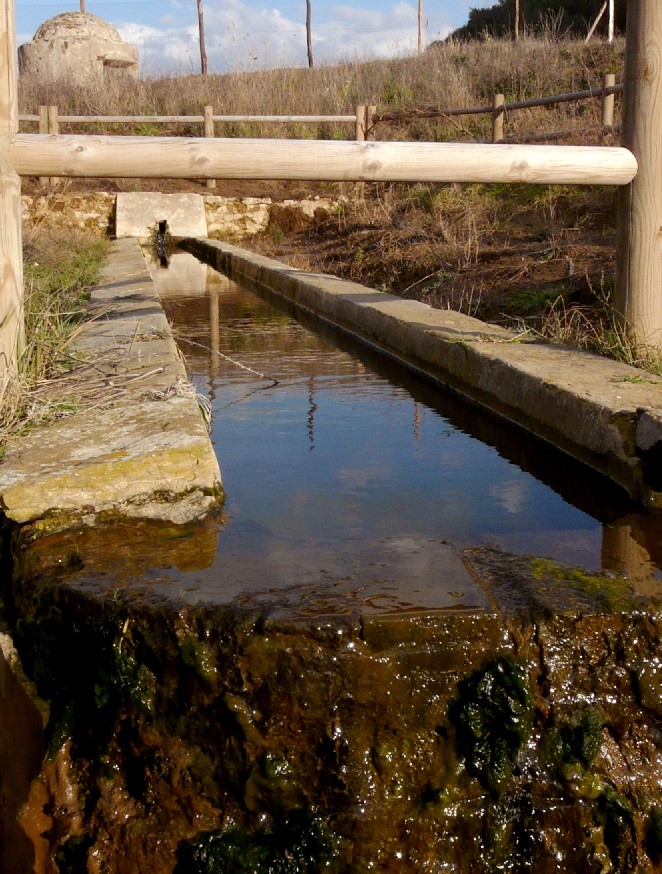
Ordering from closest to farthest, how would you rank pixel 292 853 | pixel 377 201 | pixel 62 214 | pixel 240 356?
pixel 292 853 → pixel 240 356 → pixel 377 201 → pixel 62 214

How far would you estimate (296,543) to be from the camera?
2.71 m

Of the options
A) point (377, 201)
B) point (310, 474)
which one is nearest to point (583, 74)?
point (377, 201)

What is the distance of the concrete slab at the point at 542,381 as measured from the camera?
10.6ft

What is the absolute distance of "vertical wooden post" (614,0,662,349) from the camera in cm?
413

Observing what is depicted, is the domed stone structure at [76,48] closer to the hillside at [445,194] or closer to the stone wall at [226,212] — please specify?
the hillside at [445,194]

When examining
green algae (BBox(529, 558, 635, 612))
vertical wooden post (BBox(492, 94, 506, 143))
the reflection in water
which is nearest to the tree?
vertical wooden post (BBox(492, 94, 506, 143))

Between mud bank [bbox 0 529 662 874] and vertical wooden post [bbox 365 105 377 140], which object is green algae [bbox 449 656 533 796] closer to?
mud bank [bbox 0 529 662 874]

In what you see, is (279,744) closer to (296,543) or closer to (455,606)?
(455,606)

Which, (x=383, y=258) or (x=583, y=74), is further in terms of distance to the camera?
(x=583, y=74)

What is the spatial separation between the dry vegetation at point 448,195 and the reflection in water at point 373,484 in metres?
0.93

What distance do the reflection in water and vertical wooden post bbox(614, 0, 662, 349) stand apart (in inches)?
33.3

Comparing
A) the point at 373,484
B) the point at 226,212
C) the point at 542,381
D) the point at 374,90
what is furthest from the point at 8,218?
the point at 374,90

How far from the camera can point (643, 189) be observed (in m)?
4.21

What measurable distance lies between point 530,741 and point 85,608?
1.05m
